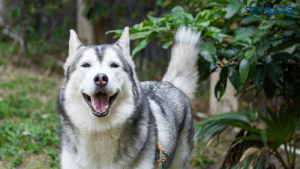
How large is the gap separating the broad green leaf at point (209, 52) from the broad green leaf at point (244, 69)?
29cm

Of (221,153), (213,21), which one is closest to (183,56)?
(213,21)

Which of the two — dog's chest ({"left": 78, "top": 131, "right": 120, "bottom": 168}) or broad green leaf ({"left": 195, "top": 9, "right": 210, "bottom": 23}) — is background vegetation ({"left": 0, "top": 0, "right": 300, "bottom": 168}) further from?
dog's chest ({"left": 78, "top": 131, "right": 120, "bottom": 168})

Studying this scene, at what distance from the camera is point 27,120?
5379mm

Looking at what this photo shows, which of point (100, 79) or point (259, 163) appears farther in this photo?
point (259, 163)

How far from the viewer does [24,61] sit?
868 cm

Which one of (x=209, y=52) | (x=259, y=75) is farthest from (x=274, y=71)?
(x=209, y=52)

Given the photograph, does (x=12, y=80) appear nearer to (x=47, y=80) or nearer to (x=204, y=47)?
(x=47, y=80)

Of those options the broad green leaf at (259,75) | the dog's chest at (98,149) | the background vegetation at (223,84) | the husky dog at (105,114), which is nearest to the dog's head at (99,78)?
the husky dog at (105,114)

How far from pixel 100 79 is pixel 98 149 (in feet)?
2.05

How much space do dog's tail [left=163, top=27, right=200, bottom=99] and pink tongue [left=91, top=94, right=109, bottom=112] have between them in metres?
1.43

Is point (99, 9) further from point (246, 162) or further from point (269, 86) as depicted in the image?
point (246, 162)

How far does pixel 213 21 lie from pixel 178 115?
1.26 m

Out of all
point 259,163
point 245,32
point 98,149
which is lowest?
point 259,163

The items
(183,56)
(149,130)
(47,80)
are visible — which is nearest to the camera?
(149,130)
